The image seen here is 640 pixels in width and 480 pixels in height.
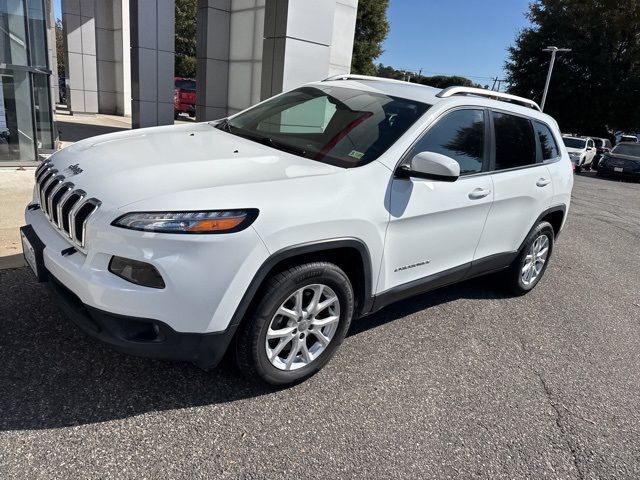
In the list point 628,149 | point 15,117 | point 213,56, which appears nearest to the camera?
point 15,117

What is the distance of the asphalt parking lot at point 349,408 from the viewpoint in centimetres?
236

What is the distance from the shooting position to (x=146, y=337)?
2396 mm

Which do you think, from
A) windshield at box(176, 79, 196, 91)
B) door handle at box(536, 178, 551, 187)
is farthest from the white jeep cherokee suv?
windshield at box(176, 79, 196, 91)

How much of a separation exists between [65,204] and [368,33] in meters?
38.0

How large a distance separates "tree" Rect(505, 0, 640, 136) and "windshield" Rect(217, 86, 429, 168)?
33.0 meters

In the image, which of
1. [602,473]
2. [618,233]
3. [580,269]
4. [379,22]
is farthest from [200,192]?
[379,22]

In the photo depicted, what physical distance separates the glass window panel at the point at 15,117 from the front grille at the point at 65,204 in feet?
18.4

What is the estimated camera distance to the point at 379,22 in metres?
36.9

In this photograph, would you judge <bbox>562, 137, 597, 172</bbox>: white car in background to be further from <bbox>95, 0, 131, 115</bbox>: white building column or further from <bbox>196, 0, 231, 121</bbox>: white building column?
<bbox>95, 0, 131, 115</bbox>: white building column

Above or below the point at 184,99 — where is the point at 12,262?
below

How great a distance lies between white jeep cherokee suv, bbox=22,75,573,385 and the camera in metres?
2.33

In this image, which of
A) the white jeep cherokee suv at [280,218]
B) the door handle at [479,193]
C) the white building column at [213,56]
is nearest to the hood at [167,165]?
the white jeep cherokee suv at [280,218]

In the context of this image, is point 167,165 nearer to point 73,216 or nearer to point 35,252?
point 73,216

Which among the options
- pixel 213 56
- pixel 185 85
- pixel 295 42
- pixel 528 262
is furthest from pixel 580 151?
pixel 528 262
